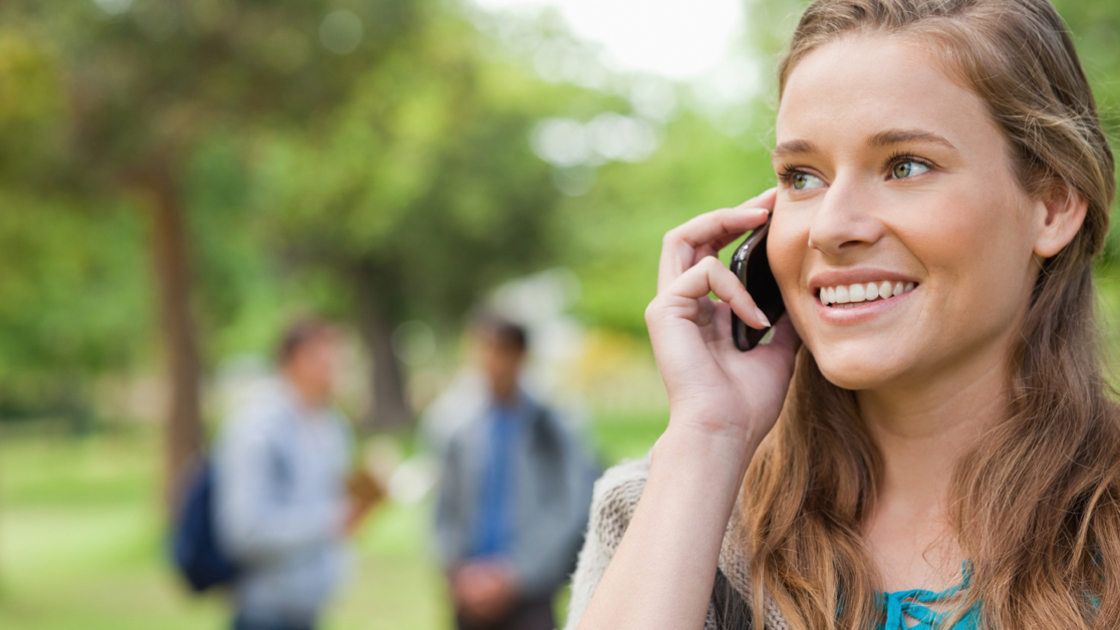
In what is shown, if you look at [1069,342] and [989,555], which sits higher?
[1069,342]

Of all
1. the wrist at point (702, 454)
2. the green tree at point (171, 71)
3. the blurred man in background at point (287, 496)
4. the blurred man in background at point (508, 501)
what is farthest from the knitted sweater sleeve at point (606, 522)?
the green tree at point (171, 71)

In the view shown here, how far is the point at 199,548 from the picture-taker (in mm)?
4445

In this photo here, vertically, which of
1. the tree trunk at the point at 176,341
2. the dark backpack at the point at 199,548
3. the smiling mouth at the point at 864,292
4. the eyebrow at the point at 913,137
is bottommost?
the smiling mouth at the point at 864,292

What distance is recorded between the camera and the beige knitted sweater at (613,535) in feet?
5.91

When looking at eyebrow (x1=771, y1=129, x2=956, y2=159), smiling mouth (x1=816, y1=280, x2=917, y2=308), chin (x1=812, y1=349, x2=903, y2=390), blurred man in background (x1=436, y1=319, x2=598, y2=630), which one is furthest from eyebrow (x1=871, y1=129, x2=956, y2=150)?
blurred man in background (x1=436, y1=319, x2=598, y2=630)

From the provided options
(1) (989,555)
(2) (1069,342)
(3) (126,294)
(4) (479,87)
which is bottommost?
(1) (989,555)

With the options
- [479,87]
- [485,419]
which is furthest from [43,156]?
[479,87]

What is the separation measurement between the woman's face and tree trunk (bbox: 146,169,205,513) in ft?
36.8

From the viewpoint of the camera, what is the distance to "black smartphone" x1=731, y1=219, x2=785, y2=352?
189cm

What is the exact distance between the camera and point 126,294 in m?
19.1

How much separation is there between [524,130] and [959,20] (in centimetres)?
2493

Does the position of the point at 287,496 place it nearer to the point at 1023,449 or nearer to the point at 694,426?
the point at 694,426

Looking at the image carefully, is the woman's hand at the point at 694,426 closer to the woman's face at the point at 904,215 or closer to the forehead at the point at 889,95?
the woman's face at the point at 904,215

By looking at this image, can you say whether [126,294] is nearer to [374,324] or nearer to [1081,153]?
[374,324]
